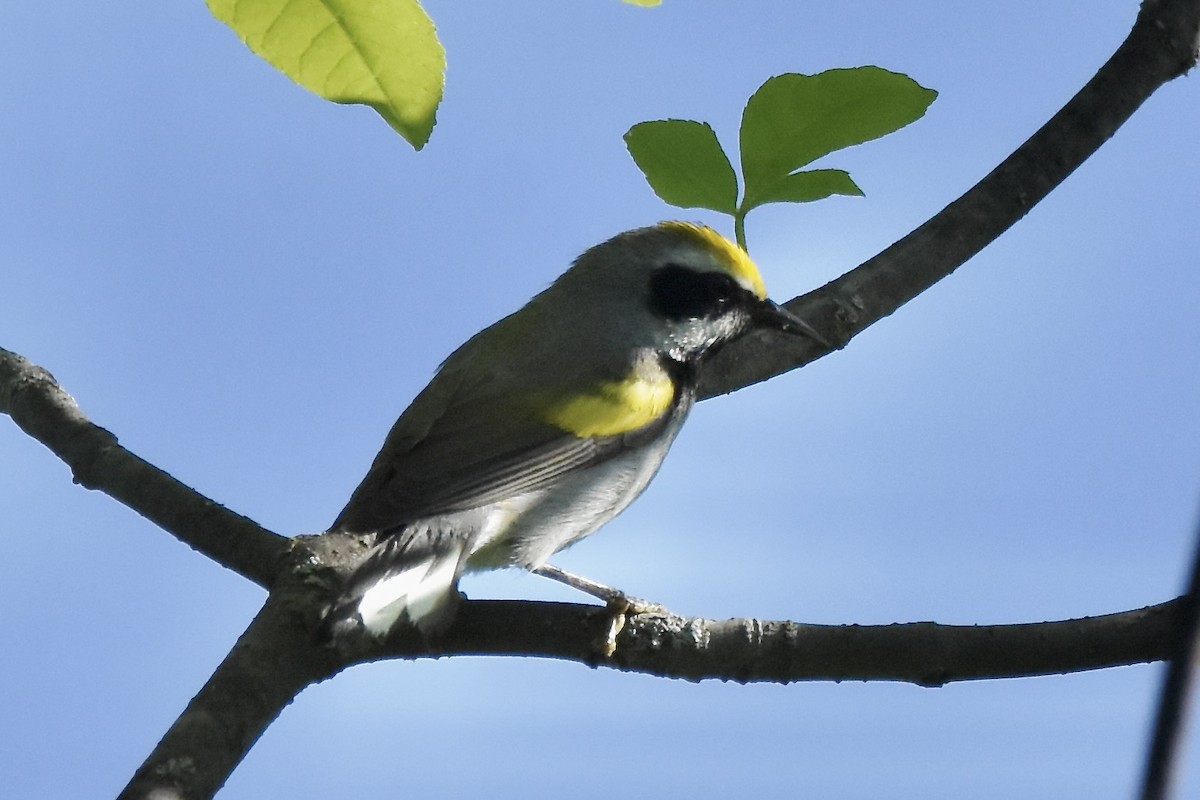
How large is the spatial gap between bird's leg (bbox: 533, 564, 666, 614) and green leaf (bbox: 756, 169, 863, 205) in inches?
37.9

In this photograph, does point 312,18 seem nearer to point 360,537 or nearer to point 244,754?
point 244,754

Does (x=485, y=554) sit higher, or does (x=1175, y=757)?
(x=485, y=554)

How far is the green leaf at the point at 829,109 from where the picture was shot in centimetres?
229

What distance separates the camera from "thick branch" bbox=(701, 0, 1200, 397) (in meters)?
3.21

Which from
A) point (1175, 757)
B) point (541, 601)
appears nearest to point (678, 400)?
A: point (541, 601)

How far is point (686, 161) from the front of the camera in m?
2.53

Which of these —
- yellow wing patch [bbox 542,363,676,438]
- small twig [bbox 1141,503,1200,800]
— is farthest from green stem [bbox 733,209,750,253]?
small twig [bbox 1141,503,1200,800]

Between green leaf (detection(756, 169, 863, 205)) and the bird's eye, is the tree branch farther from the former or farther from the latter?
green leaf (detection(756, 169, 863, 205))

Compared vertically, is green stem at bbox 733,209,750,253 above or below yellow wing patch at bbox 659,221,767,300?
below

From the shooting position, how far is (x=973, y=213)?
10.6 feet

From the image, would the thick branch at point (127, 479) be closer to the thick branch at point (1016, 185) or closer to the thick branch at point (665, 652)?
the thick branch at point (665, 652)

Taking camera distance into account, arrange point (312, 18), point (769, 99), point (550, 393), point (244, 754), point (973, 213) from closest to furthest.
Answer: point (312, 18) → point (244, 754) → point (769, 99) → point (973, 213) → point (550, 393)

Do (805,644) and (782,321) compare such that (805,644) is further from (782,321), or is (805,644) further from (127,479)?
(127,479)

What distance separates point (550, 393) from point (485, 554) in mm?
497
